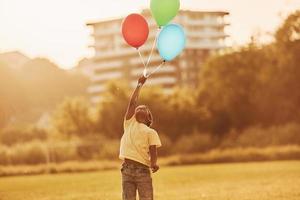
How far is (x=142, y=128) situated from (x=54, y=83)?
355ft

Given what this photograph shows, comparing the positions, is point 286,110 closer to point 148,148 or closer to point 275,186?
point 275,186

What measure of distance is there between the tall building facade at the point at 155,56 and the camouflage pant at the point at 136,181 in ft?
367

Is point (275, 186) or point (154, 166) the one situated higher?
point (154, 166)

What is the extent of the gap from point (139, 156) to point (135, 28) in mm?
2654

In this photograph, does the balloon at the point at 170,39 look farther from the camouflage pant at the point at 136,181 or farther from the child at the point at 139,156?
the camouflage pant at the point at 136,181

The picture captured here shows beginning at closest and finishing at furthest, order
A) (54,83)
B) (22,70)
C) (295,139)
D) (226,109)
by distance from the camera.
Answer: (295,139) → (226,109) → (22,70) → (54,83)

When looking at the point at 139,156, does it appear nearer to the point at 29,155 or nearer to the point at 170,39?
the point at 170,39

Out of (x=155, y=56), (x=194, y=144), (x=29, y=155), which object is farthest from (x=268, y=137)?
(x=155, y=56)

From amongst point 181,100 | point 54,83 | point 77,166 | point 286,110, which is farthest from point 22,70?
point 77,166

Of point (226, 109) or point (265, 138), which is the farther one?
point (226, 109)

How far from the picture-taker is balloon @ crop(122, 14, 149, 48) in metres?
10.4

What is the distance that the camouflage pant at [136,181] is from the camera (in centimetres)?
838

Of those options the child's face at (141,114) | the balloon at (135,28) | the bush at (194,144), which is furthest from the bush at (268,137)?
the child's face at (141,114)

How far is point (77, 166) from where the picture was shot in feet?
122
